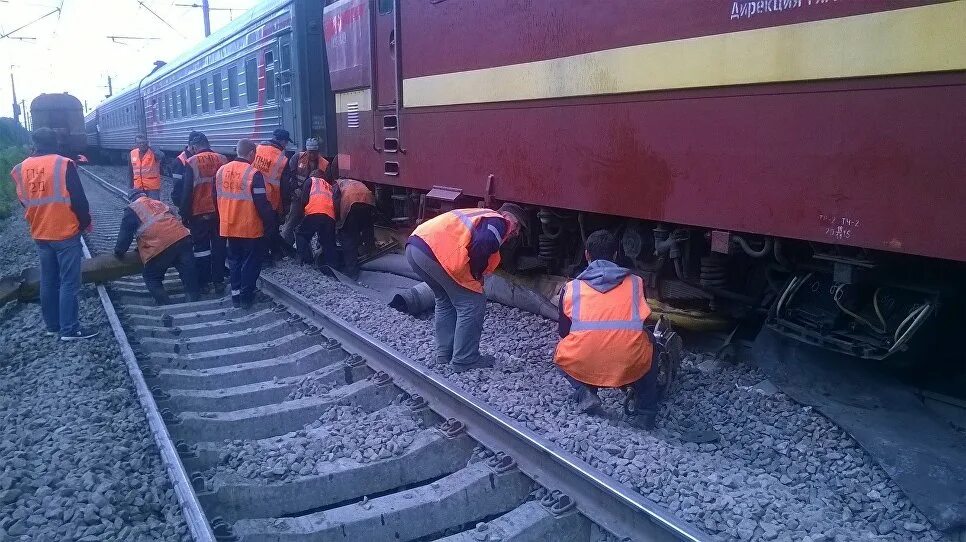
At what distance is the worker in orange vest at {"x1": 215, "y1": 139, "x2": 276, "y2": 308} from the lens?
7225 mm

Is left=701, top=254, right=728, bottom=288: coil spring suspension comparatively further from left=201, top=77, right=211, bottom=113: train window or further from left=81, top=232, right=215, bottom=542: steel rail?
left=201, top=77, right=211, bottom=113: train window

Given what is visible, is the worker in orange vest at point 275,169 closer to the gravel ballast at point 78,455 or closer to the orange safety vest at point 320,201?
the orange safety vest at point 320,201

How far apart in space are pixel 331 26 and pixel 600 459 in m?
7.49

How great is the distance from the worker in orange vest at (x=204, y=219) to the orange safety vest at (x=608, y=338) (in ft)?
16.5

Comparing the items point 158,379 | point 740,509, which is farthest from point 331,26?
point 740,509

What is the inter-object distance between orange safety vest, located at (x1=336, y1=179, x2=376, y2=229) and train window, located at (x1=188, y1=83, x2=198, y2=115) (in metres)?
9.05

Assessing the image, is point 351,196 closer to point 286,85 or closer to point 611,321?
point 286,85

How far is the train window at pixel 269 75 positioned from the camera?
11008 mm

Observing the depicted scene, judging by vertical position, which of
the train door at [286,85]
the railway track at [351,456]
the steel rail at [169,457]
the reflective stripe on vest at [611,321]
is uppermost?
the train door at [286,85]

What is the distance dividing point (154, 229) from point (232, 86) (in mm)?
6619

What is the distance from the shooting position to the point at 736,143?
4086 mm

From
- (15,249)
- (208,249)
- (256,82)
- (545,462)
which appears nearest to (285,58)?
(256,82)

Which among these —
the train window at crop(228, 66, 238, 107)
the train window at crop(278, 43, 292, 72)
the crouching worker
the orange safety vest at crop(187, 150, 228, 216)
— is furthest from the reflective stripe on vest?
the train window at crop(228, 66, 238, 107)

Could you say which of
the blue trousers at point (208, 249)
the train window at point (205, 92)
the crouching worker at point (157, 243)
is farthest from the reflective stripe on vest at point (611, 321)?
the train window at point (205, 92)
